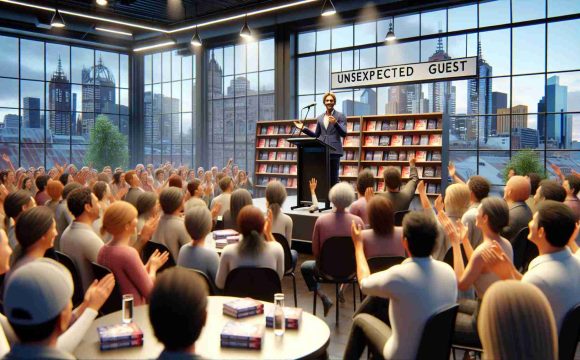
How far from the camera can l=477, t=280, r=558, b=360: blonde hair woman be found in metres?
1.48

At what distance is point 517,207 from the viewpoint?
15.9 ft

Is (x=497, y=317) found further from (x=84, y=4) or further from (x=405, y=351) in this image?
(x=84, y=4)

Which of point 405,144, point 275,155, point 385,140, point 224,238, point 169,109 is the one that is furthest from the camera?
point 169,109

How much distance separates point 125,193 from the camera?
21.8ft

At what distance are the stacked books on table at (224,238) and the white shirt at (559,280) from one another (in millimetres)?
2748

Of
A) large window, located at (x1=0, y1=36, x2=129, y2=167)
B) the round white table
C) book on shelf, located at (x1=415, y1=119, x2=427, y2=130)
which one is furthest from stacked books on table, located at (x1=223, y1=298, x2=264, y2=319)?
large window, located at (x1=0, y1=36, x2=129, y2=167)

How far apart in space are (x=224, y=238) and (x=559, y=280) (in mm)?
3181

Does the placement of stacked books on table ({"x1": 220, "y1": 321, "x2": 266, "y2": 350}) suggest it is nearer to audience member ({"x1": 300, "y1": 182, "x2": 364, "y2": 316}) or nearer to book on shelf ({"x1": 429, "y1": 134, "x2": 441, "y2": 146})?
audience member ({"x1": 300, "y1": 182, "x2": 364, "y2": 316})

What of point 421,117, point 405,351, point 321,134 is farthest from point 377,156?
point 405,351

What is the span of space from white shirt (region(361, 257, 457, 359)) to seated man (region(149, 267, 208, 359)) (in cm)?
116

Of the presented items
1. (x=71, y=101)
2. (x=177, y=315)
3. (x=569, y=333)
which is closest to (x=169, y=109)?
(x=71, y=101)

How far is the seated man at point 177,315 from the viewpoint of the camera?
5.27 feet

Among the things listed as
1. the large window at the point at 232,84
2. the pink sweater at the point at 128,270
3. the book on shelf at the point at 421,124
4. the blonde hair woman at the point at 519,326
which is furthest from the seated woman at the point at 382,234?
the large window at the point at 232,84

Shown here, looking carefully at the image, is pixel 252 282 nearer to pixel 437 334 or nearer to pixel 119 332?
pixel 119 332
